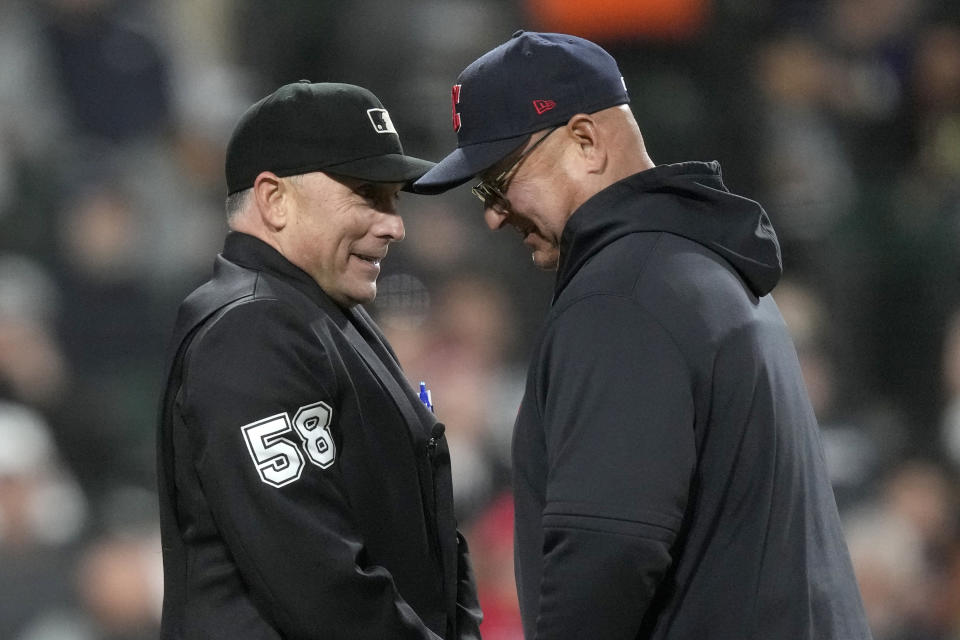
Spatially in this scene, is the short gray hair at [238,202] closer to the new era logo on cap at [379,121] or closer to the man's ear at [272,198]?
the man's ear at [272,198]

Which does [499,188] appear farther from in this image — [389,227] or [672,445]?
[672,445]

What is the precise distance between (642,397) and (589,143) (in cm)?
44

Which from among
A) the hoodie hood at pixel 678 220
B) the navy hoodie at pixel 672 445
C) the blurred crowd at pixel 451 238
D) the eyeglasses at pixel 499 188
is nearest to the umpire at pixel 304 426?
the eyeglasses at pixel 499 188

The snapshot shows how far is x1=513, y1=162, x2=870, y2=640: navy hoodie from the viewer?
1.60m

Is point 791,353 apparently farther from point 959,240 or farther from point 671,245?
point 959,240

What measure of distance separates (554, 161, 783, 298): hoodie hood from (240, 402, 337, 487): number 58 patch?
0.42m

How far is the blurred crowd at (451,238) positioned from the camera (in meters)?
4.78

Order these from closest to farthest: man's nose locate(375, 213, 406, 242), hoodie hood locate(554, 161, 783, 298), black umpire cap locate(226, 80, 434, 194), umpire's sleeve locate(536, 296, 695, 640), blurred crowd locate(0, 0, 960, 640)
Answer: umpire's sleeve locate(536, 296, 695, 640) < hoodie hood locate(554, 161, 783, 298) < black umpire cap locate(226, 80, 434, 194) < man's nose locate(375, 213, 406, 242) < blurred crowd locate(0, 0, 960, 640)

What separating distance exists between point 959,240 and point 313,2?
121 inches

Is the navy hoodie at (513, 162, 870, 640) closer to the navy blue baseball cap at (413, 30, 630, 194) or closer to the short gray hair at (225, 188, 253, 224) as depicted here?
the navy blue baseball cap at (413, 30, 630, 194)

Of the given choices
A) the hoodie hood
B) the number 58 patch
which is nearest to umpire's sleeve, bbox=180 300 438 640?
the number 58 patch

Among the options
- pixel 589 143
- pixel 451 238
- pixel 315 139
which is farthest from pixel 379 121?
pixel 451 238

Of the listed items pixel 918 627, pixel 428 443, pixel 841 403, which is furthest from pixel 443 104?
pixel 428 443

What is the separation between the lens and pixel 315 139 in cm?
203
